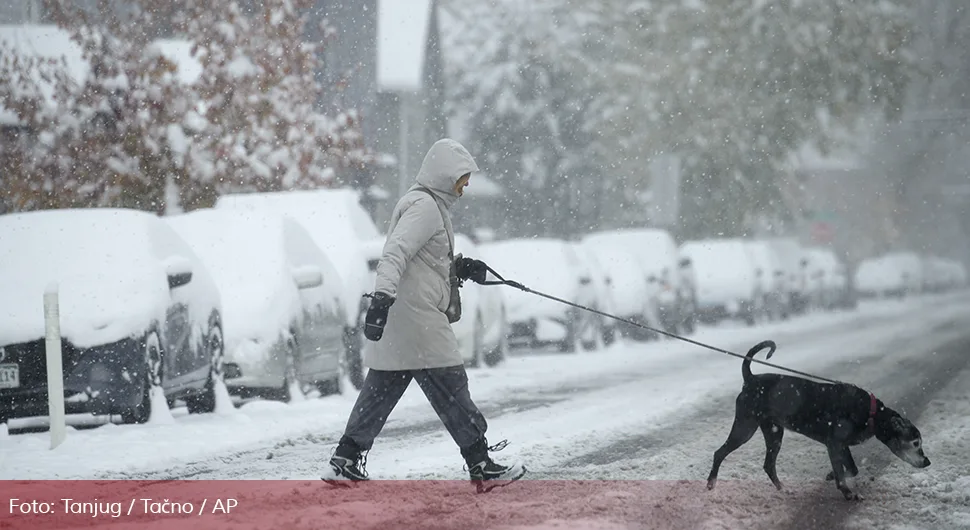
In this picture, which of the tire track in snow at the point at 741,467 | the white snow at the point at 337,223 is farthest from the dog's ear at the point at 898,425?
the white snow at the point at 337,223

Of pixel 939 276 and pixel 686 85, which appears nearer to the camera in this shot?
pixel 686 85

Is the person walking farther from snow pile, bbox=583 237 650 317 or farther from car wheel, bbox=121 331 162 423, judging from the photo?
snow pile, bbox=583 237 650 317

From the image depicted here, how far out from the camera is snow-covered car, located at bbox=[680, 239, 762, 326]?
88.6 ft

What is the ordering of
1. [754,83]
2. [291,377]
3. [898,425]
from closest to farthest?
[898,425] → [291,377] → [754,83]

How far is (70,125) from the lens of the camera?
16.3m

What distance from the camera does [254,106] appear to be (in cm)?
1791

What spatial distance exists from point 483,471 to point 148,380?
396cm

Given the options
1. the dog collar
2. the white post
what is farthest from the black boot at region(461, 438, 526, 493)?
the white post

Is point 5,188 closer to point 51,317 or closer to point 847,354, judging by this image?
point 51,317

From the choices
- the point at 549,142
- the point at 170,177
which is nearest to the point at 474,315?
the point at 170,177

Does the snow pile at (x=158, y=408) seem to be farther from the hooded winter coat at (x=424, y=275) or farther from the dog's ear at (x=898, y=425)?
the dog's ear at (x=898, y=425)

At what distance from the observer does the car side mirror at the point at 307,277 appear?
11.6 meters

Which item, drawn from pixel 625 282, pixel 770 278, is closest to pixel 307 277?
pixel 625 282

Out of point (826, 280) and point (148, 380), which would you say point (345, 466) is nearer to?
point (148, 380)
